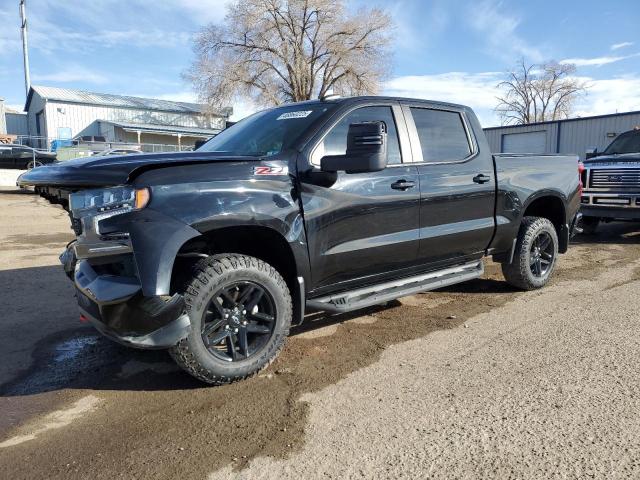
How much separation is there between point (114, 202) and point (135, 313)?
0.65 m

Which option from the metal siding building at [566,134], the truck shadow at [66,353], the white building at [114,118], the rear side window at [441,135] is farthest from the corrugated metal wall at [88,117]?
the rear side window at [441,135]

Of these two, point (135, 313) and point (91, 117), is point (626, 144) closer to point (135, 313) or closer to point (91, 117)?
point (135, 313)

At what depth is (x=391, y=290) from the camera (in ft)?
13.9

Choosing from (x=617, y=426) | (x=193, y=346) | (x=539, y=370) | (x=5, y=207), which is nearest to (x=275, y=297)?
(x=193, y=346)

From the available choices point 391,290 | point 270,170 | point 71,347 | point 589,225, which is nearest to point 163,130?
point 589,225

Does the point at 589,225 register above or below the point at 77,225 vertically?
below

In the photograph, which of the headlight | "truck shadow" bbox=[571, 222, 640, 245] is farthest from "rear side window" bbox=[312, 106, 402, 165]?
"truck shadow" bbox=[571, 222, 640, 245]

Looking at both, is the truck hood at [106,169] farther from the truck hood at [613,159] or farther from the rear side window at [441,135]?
the truck hood at [613,159]

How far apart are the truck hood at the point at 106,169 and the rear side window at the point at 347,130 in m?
0.58

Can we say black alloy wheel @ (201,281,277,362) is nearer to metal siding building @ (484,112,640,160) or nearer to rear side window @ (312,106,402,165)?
rear side window @ (312,106,402,165)

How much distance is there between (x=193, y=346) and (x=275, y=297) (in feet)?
2.07

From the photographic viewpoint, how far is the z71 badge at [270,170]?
3.39m

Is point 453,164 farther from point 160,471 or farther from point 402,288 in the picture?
point 160,471

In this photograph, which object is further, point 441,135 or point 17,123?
point 17,123
